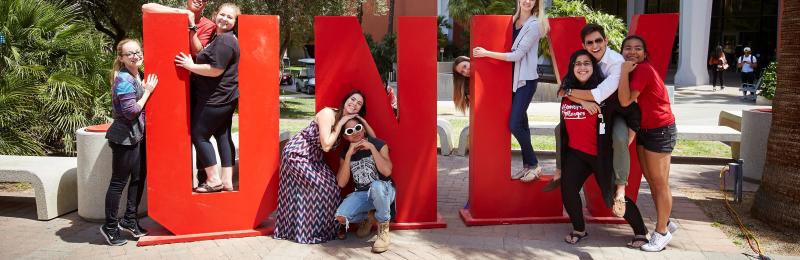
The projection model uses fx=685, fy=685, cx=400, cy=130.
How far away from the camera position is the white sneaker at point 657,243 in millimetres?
5109

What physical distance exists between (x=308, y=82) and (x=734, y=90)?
612 inches

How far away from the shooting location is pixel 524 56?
5.63 meters

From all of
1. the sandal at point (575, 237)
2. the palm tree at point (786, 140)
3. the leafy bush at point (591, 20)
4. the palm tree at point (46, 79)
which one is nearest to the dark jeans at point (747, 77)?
the leafy bush at point (591, 20)

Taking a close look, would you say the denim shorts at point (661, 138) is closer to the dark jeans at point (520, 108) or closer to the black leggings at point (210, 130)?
the dark jeans at point (520, 108)

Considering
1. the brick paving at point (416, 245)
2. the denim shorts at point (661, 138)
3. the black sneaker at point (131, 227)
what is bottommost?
the brick paving at point (416, 245)

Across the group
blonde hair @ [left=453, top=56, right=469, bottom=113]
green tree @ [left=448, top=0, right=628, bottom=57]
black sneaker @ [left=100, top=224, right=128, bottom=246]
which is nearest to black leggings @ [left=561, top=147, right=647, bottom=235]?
blonde hair @ [left=453, top=56, right=469, bottom=113]

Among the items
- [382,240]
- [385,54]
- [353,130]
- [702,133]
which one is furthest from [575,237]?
[385,54]

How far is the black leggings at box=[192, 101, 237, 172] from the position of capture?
5266mm

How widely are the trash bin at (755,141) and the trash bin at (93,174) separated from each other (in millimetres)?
6803

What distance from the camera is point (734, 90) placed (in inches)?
926

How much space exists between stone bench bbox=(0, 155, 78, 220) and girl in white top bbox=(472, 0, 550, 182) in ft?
12.6

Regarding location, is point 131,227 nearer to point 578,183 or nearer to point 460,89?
point 460,89

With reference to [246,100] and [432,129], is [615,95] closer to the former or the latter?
[432,129]

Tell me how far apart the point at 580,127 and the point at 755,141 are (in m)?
4.07
